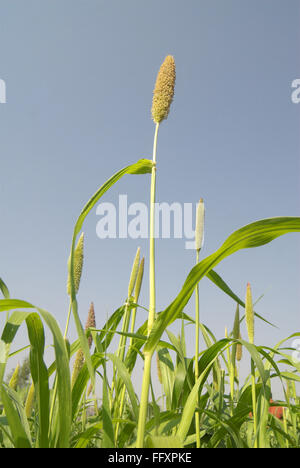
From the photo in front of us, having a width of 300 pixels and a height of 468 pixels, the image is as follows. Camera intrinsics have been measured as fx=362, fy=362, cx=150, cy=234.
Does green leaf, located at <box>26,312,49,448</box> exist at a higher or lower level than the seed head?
lower

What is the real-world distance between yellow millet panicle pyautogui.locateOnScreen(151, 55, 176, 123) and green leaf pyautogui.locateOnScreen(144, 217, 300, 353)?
44 cm

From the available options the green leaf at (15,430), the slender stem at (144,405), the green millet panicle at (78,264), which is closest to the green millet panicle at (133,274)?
the green millet panicle at (78,264)

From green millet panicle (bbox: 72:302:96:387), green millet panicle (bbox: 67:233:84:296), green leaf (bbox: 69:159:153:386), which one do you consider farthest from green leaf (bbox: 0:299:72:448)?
green millet panicle (bbox: 72:302:96:387)

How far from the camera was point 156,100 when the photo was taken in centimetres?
104

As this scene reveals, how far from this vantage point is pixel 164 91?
3.45 ft

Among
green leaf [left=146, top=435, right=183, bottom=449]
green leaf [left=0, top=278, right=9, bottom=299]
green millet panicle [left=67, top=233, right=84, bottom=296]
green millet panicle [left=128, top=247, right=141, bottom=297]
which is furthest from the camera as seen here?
green millet panicle [left=128, top=247, right=141, bottom=297]

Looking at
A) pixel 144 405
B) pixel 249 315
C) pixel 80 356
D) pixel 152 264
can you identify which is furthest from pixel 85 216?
pixel 80 356

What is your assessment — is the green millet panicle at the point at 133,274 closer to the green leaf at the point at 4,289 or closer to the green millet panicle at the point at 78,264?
the green millet panicle at the point at 78,264

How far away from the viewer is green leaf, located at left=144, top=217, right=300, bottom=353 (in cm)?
79

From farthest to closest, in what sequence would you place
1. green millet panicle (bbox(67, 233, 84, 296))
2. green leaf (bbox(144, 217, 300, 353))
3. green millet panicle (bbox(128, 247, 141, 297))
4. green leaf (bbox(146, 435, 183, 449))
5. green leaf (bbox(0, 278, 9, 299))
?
green millet panicle (bbox(128, 247, 141, 297)) → green millet panicle (bbox(67, 233, 84, 296)) → green leaf (bbox(0, 278, 9, 299)) → green leaf (bbox(144, 217, 300, 353)) → green leaf (bbox(146, 435, 183, 449))

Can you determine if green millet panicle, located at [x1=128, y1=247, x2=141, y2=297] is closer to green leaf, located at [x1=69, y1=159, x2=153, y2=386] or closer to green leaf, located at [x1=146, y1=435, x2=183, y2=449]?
green leaf, located at [x1=69, y1=159, x2=153, y2=386]

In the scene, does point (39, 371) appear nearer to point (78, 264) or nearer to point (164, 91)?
point (78, 264)

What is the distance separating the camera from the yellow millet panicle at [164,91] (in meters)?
1.03
